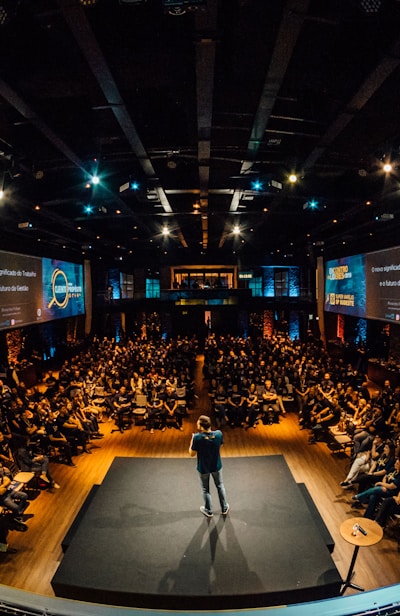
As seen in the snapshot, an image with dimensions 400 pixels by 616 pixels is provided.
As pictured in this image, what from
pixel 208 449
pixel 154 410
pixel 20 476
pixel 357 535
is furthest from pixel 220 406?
pixel 357 535

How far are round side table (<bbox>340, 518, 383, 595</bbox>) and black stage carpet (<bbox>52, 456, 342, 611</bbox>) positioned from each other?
0.21 meters

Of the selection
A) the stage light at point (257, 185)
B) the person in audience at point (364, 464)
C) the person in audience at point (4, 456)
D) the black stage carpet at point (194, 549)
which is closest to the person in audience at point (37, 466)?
the person in audience at point (4, 456)

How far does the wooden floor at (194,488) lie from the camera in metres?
4.58

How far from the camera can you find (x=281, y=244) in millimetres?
17828

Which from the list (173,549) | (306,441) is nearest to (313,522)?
(173,549)

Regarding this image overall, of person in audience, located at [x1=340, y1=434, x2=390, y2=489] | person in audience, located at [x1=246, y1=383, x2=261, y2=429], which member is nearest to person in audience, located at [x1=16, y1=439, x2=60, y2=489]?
person in audience, located at [x1=246, y1=383, x2=261, y2=429]

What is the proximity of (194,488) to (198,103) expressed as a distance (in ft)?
18.3

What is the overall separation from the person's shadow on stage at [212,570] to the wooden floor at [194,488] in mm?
851

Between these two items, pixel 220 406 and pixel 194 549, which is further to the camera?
pixel 220 406

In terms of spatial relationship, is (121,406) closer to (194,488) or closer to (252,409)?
(252,409)

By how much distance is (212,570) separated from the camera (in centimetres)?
423

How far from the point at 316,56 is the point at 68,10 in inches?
101

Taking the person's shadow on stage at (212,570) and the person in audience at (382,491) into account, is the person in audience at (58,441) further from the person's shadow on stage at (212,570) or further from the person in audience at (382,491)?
the person in audience at (382,491)

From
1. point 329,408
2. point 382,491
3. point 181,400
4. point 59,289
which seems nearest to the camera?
point 382,491
